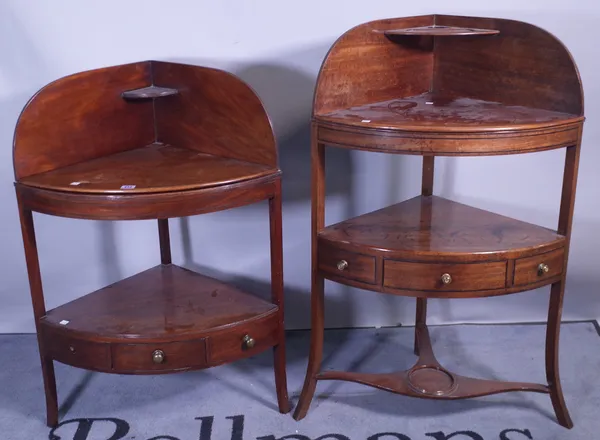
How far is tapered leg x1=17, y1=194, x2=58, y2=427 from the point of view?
2.05 meters

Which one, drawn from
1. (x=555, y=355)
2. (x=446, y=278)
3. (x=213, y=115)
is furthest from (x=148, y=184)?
(x=555, y=355)

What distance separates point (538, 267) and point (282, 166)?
1.00m

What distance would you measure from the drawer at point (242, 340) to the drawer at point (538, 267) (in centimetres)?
72

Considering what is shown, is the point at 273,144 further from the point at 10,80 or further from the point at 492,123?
the point at 10,80

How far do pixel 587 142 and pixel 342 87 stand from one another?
1035 millimetres

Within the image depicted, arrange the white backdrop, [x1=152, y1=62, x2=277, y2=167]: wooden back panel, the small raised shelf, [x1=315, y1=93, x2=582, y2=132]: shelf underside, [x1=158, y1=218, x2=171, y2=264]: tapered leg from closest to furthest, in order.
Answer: [x1=315, y1=93, x2=582, y2=132]: shelf underside
[x1=152, y1=62, x2=277, y2=167]: wooden back panel
the small raised shelf
the white backdrop
[x1=158, y1=218, x2=171, y2=264]: tapered leg

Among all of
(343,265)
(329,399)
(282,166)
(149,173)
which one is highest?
(149,173)

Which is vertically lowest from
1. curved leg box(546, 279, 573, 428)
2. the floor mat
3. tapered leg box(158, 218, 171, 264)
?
the floor mat

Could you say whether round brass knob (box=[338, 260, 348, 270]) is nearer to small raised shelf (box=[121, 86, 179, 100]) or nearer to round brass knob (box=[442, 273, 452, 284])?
round brass knob (box=[442, 273, 452, 284])

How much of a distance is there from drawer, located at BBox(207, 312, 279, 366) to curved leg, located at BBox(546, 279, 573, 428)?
818 millimetres

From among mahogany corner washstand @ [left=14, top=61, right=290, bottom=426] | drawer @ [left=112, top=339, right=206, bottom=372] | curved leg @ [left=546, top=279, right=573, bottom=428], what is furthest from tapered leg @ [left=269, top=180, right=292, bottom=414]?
curved leg @ [left=546, top=279, right=573, bottom=428]

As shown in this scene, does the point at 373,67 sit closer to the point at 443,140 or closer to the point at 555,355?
the point at 443,140

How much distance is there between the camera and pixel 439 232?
2135 millimetres

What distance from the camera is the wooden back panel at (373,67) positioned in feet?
6.76
